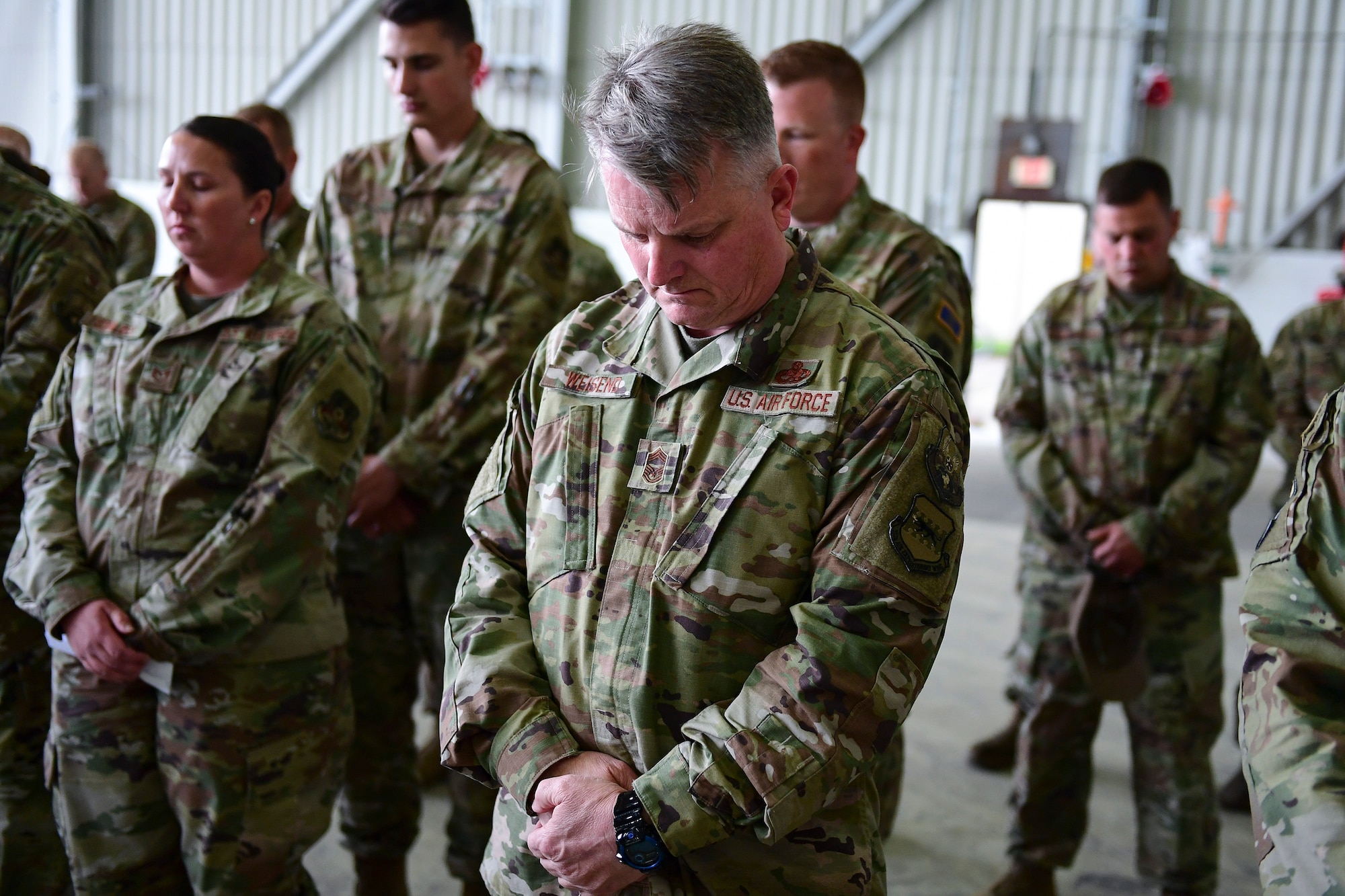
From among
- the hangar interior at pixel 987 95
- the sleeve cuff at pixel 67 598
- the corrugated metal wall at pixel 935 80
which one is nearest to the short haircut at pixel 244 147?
the sleeve cuff at pixel 67 598

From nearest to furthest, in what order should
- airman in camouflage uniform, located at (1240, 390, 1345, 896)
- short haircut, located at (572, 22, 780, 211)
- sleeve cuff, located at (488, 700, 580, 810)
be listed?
airman in camouflage uniform, located at (1240, 390, 1345, 896), short haircut, located at (572, 22, 780, 211), sleeve cuff, located at (488, 700, 580, 810)

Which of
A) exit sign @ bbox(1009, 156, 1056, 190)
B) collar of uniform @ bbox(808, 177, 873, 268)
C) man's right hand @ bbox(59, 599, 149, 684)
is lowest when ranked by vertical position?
man's right hand @ bbox(59, 599, 149, 684)

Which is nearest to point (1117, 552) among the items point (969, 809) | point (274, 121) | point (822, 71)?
point (969, 809)

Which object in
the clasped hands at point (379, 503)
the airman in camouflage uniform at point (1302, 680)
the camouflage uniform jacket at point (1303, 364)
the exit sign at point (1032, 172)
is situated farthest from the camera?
the exit sign at point (1032, 172)

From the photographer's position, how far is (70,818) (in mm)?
2020

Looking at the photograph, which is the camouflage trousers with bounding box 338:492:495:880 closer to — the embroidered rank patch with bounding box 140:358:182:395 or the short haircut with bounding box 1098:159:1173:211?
the embroidered rank patch with bounding box 140:358:182:395

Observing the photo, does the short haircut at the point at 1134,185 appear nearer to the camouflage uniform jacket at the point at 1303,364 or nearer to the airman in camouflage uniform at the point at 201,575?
the camouflage uniform jacket at the point at 1303,364

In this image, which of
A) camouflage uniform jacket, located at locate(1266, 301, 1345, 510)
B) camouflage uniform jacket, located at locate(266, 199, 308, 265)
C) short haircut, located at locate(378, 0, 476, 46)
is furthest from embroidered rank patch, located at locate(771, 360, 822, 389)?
camouflage uniform jacket, located at locate(1266, 301, 1345, 510)

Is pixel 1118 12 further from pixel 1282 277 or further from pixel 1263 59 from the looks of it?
pixel 1282 277

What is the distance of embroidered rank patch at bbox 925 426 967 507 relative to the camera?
4.23ft

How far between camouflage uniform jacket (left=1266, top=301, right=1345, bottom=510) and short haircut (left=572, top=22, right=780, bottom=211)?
347cm

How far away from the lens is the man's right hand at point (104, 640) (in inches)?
76.1

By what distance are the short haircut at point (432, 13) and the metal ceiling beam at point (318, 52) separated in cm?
809

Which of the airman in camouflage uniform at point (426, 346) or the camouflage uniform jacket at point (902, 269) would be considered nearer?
the camouflage uniform jacket at point (902, 269)
